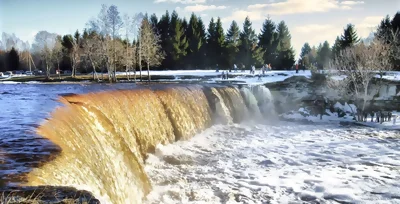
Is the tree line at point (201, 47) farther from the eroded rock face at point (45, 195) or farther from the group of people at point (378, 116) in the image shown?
the eroded rock face at point (45, 195)

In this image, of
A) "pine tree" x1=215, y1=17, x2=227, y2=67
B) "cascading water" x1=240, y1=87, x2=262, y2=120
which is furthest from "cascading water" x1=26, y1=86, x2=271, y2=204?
"pine tree" x1=215, y1=17, x2=227, y2=67

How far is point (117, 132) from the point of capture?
33.7 feet

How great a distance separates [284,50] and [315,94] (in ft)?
70.8

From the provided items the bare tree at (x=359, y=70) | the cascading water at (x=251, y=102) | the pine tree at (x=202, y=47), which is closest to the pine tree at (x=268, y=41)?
the pine tree at (x=202, y=47)

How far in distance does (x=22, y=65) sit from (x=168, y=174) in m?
74.3

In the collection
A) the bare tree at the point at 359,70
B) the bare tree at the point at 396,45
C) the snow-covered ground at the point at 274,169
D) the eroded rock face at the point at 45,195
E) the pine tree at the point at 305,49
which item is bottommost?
the snow-covered ground at the point at 274,169

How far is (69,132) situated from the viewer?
7.12m

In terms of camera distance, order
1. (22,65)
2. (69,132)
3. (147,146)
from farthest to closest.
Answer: (22,65)
(147,146)
(69,132)

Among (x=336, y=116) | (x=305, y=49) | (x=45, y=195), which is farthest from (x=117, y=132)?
(x=305, y=49)

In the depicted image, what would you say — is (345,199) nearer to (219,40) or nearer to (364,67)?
(364,67)

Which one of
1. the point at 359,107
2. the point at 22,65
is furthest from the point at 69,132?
the point at 22,65

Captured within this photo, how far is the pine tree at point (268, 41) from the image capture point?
5088 cm

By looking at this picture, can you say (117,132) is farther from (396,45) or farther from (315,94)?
(396,45)

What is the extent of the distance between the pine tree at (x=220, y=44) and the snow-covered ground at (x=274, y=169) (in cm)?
3534
